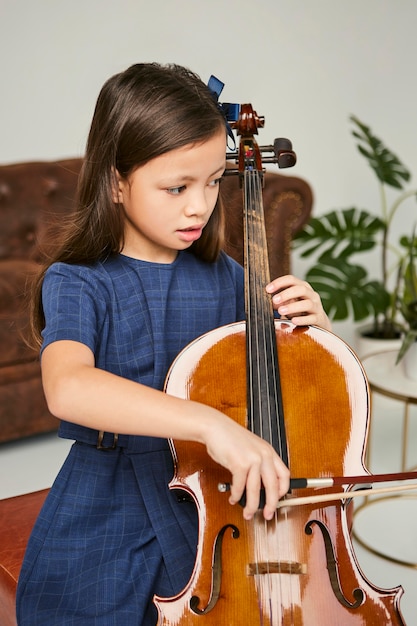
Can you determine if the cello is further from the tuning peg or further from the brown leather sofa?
the brown leather sofa

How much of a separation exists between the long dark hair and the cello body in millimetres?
228

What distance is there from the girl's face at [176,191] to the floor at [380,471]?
1.06 m

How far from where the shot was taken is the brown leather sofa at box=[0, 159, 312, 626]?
2426 mm

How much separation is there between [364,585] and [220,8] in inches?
→ 119

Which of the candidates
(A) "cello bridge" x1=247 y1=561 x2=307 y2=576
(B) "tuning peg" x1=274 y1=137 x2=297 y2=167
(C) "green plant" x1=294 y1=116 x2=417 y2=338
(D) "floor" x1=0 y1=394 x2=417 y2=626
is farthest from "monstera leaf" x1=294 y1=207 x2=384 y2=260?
(A) "cello bridge" x1=247 y1=561 x2=307 y2=576

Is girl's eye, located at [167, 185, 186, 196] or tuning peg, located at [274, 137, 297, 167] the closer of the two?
girl's eye, located at [167, 185, 186, 196]

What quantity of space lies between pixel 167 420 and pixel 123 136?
42 centimetres

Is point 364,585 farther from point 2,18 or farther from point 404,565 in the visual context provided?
point 2,18

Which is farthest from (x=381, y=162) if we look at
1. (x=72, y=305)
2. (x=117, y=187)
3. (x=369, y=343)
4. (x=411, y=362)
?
(x=72, y=305)

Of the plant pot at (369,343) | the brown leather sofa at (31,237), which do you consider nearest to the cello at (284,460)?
the brown leather sofa at (31,237)

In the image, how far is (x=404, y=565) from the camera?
6.11 ft

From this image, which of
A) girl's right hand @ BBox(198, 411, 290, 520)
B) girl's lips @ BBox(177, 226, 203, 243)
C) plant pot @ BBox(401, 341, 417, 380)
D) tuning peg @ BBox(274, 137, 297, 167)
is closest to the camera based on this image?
girl's right hand @ BBox(198, 411, 290, 520)

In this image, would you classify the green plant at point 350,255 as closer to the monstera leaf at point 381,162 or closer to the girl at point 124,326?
the monstera leaf at point 381,162

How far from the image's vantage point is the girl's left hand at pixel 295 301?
1.12 meters
